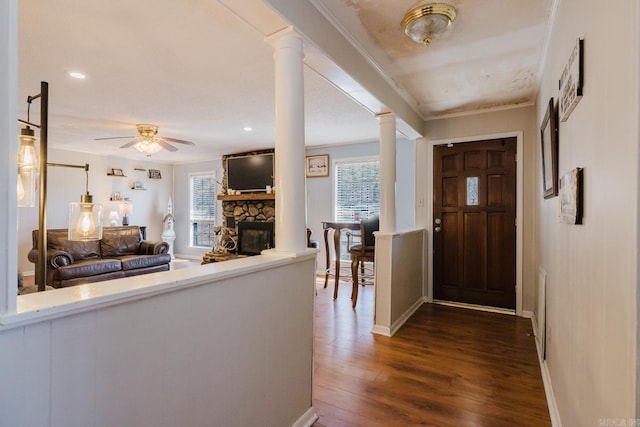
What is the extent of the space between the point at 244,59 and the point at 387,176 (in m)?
1.68

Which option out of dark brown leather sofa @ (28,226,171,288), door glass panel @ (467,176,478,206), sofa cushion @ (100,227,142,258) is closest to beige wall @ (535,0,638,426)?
door glass panel @ (467,176,478,206)

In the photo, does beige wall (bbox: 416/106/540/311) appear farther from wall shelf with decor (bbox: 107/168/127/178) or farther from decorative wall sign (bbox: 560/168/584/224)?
wall shelf with decor (bbox: 107/168/127/178)

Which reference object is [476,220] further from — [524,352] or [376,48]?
[376,48]

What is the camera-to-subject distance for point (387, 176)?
10.6ft

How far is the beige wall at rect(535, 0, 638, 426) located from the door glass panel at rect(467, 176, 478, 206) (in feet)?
7.49

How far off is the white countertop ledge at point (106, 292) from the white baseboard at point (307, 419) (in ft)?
3.07

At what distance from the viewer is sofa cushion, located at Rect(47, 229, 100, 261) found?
4.61 m

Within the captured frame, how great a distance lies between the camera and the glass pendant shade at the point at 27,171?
5.24 ft

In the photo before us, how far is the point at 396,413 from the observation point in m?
1.86

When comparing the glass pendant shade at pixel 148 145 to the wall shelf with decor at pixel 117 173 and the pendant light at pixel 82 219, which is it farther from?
the wall shelf with decor at pixel 117 173

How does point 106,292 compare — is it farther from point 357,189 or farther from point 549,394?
point 357,189

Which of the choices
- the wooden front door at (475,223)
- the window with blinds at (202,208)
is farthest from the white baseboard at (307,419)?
the window with blinds at (202,208)

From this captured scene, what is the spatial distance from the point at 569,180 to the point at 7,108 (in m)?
1.94

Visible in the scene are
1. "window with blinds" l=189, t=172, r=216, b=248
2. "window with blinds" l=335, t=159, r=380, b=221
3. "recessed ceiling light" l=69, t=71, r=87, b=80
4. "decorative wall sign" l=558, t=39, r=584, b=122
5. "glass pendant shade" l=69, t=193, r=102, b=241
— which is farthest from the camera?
"window with blinds" l=189, t=172, r=216, b=248
